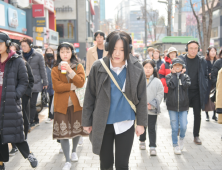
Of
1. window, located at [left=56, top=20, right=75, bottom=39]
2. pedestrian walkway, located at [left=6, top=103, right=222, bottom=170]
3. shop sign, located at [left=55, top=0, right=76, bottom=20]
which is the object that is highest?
shop sign, located at [left=55, top=0, right=76, bottom=20]

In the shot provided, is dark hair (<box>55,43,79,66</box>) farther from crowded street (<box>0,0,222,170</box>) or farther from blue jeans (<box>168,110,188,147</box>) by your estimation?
blue jeans (<box>168,110,188,147</box>)

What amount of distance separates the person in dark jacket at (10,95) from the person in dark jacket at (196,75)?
3212 millimetres

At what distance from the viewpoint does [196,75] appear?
17.9 feet

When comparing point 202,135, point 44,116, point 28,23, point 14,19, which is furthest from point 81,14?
point 202,135

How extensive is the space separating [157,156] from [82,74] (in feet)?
6.82

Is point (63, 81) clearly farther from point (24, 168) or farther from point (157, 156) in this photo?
point (157, 156)

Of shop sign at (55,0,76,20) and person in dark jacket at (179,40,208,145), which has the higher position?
shop sign at (55,0,76,20)

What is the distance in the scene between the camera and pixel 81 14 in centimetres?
4528

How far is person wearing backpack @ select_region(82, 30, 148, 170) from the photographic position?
2.89 meters

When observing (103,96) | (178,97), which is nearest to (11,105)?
(103,96)

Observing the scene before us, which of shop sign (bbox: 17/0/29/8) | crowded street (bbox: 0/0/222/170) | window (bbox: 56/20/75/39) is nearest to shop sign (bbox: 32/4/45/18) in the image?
shop sign (bbox: 17/0/29/8)

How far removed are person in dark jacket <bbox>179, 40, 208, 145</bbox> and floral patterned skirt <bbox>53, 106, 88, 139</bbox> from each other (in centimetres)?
248

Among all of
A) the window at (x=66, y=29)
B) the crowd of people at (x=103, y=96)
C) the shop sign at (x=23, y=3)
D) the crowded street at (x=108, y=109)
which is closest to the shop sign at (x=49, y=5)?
the shop sign at (x=23, y=3)

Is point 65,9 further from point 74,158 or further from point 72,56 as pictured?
point 74,158
